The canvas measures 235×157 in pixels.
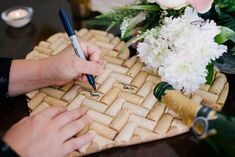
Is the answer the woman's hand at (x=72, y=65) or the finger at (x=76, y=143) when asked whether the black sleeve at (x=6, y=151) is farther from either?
the woman's hand at (x=72, y=65)

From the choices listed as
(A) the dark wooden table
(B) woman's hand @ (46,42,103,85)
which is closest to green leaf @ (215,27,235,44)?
(A) the dark wooden table

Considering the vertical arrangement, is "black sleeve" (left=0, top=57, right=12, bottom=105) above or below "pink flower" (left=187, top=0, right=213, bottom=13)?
below

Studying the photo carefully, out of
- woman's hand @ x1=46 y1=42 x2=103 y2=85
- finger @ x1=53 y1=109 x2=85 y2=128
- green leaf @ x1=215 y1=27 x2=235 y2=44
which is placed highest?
green leaf @ x1=215 y1=27 x2=235 y2=44

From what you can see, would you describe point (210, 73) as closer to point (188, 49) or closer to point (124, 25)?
point (188, 49)

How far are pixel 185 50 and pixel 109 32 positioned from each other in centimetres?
30

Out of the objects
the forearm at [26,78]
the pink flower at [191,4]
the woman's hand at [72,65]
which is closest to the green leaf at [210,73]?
the pink flower at [191,4]

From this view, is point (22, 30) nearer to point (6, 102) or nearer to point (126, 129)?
point (6, 102)

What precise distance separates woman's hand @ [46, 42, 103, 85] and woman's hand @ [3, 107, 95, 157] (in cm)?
10

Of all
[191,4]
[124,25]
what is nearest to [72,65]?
[124,25]

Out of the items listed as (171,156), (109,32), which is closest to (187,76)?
(171,156)

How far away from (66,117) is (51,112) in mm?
29

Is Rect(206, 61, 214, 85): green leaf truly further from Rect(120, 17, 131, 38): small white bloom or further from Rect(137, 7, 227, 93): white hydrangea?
Rect(120, 17, 131, 38): small white bloom

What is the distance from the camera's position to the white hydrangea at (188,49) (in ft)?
1.91

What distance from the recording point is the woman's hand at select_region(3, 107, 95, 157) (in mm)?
529
